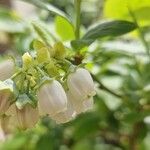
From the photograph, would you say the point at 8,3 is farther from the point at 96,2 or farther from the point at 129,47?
the point at 129,47

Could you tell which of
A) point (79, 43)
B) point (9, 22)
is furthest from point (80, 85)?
point (9, 22)

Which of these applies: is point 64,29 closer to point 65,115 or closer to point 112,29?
point 112,29

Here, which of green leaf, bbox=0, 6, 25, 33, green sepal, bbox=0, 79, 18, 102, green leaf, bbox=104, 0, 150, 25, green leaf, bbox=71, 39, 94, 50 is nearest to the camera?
green sepal, bbox=0, 79, 18, 102

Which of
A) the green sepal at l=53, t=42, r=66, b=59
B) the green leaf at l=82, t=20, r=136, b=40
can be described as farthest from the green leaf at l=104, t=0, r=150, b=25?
the green sepal at l=53, t=42, r=66, b=59

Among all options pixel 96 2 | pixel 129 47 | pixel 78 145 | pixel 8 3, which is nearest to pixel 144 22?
pixel 129 47

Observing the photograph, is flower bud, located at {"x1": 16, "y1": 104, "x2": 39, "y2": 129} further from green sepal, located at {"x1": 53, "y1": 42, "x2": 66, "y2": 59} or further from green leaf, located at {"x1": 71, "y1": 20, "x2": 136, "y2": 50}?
green leaf, located at {"x1": 71, "y1": 20, "x2": 136, "y2": 50}

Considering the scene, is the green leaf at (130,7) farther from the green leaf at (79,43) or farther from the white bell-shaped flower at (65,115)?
the white bell-shaped flower at (65,115)
